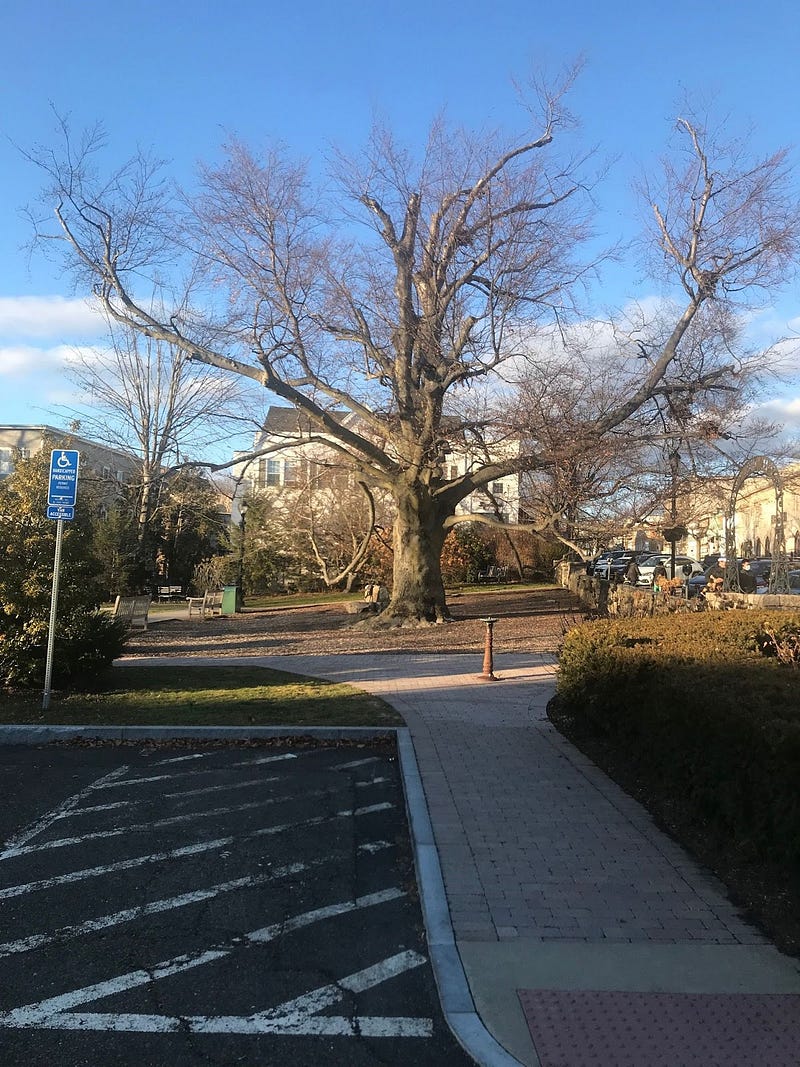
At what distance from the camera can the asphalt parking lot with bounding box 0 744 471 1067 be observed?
3195 mm

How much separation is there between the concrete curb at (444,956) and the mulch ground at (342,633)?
695 cm

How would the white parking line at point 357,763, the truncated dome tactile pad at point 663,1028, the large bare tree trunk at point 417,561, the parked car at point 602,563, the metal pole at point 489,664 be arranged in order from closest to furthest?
1. the truncated dome tactile pad at point 663,1028
2. the white parking line at point 357,763
3. the metal pole at point 489,664
4. the large bare tree trunk at point 417,561
5. the parked car at point 602,563

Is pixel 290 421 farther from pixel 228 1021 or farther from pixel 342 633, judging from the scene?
pixel 228 1021

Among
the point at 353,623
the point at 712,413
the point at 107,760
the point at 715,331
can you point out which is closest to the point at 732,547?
the point at 712,413

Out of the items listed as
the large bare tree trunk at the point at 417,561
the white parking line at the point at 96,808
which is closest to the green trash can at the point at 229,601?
the large bare tree trunk at the point at 417,561

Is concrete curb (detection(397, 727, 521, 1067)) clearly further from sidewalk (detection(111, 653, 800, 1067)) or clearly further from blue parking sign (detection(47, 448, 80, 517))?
blue parking sign (detection(47, 448, 80, 517))

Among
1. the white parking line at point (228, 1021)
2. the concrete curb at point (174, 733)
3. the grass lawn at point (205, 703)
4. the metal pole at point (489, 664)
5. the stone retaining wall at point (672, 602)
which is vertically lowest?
the white parking line at point (228, 1021)

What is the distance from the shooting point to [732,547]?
659 inches

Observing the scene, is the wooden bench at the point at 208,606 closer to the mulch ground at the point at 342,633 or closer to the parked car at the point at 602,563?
the mulch ground at the point at 342,633

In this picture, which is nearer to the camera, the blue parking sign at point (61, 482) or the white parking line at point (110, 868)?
the white parking line at point (110, 868)

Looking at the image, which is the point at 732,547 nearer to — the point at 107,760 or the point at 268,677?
the point at 268,677

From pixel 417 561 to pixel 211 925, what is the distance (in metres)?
16.5

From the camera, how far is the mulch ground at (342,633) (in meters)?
16.4

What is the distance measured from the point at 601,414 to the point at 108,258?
39.2ft
